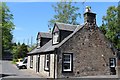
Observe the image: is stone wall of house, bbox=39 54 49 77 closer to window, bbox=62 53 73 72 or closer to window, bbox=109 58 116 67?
window, bbox=62 53 73 72

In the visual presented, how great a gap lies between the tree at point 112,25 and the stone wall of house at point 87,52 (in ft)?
50.1

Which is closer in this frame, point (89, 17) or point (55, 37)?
point (89, 17)

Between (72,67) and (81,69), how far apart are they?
123 centimetres

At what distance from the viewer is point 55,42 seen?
2922cm

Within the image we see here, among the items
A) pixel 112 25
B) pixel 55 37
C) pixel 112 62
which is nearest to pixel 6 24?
pixel 55 37

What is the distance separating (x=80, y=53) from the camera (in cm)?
2719

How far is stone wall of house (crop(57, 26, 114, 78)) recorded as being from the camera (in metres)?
26.5

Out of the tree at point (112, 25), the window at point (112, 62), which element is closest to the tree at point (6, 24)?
the window at point (112, 62)

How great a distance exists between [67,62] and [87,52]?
9.60 feet

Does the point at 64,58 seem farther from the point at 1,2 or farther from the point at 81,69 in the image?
the point at 1,2

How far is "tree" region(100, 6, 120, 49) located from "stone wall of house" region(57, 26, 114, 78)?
15270 millimetres

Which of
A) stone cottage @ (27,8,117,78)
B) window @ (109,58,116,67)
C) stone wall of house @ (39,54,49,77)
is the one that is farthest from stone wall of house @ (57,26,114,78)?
stone wall of house @ (39,54,49,77)

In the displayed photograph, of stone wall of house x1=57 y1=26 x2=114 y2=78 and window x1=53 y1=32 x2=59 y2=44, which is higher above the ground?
window x1=53 y1=32 x2=59 y2=44

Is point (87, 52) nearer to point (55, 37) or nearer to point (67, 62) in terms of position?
point (67, 62)
